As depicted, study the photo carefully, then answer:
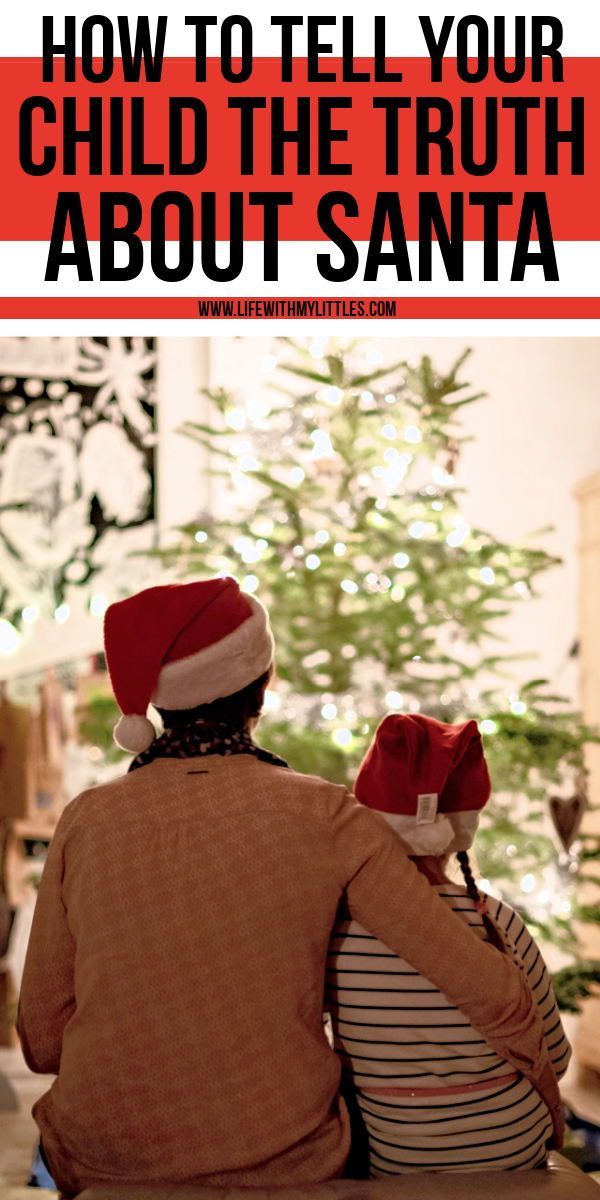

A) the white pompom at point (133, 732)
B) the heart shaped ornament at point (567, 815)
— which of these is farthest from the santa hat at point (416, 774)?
the heart shaped ornament at point (567, 815)

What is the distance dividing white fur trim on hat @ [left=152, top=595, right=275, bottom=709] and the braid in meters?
0.39

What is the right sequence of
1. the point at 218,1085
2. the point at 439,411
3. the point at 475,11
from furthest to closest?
the point at 439,411, the point at 475,11, the point at 218,1085

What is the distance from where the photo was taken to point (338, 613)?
3469mm

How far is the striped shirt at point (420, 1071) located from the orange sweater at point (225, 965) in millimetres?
45

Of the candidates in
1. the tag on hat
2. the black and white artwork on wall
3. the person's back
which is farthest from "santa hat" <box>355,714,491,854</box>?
the black and white artwork on wall

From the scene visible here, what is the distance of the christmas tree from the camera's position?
321cm

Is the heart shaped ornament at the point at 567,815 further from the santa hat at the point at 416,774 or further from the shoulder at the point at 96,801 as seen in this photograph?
the shoulder at the point at 96,801

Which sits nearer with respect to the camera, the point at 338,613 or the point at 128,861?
the point at 128,861

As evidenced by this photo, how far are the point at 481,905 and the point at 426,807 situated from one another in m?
0.15

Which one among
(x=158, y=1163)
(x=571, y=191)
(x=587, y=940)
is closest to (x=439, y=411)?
(x=571, y=191)

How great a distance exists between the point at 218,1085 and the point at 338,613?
2066 millimetres

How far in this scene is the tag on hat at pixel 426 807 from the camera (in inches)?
63.1

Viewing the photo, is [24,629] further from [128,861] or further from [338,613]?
[128,861]

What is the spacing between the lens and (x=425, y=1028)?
1559 mm
